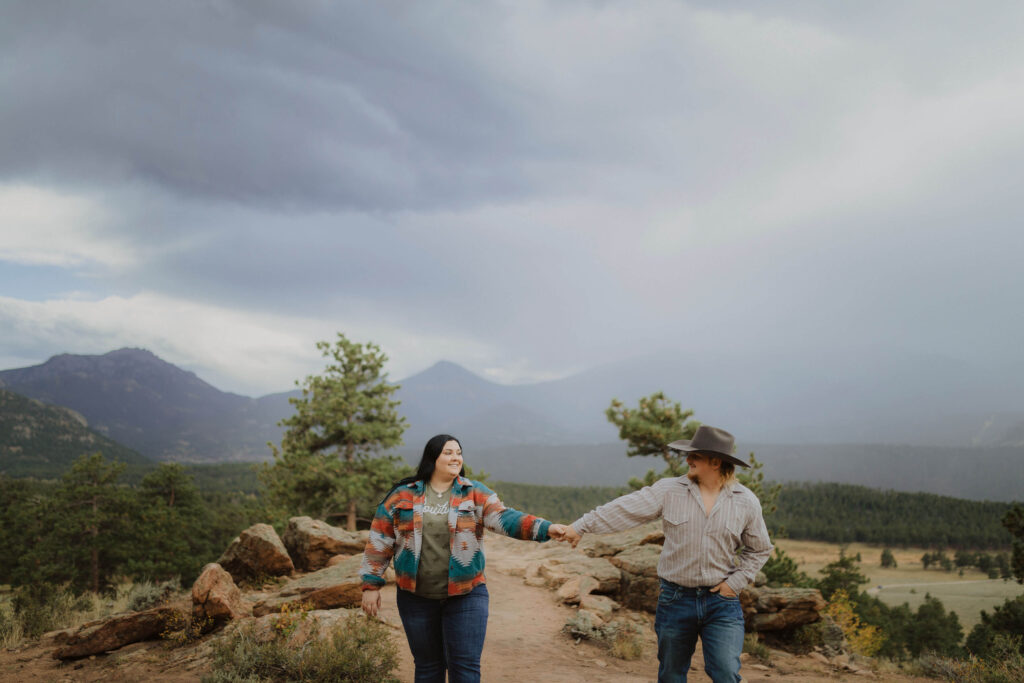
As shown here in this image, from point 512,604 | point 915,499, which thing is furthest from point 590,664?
point 915,499

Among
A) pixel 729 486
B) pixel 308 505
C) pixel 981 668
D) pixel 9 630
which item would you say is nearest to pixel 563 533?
pixel 729 486

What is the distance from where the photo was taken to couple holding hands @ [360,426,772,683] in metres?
3.75

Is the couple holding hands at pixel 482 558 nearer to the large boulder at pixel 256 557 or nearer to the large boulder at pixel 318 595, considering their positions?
the large boulder at pixel 318 595

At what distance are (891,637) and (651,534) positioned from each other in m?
40.1

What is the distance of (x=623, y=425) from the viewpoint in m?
21.3

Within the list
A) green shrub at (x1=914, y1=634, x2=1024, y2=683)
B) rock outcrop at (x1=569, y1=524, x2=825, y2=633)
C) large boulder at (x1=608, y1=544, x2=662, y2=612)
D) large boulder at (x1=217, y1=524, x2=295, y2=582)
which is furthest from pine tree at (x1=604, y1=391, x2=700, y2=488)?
large boulder at (x1=217, y1=524, x2=295, y2=582)

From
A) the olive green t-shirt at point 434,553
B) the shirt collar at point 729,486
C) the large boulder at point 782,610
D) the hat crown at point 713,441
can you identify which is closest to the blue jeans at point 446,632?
the olive green t-shirt at point 434,553

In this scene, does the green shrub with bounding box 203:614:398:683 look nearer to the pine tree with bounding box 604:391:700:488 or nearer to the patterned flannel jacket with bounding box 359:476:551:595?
the patterned flannel jacket with bounding box 359:476:551:595

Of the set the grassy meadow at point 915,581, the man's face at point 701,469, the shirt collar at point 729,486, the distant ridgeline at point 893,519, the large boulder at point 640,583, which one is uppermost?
the man's face at point 701,469

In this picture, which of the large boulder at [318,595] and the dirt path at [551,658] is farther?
the large boulder at [318,595]

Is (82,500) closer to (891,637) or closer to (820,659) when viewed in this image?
(820,659)

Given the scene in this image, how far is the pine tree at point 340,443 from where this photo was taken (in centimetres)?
2147

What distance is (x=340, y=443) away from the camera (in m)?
23.1

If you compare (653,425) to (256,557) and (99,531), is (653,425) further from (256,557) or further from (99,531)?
(99,531)
